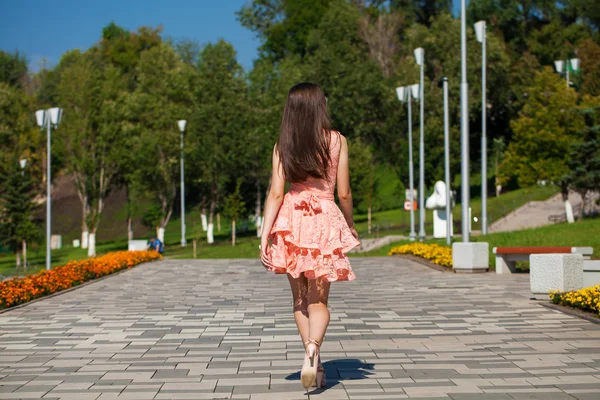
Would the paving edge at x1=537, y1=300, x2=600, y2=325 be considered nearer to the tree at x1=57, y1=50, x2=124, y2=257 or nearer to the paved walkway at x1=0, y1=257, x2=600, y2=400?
the paved walkway at x1=0, y1=257, x2=600, y2=400

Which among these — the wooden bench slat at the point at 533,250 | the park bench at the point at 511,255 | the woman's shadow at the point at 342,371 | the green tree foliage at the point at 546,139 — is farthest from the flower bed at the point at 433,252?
the green tree foliage at the point at 546,139

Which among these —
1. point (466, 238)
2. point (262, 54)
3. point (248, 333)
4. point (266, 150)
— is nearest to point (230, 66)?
point (266, 150)

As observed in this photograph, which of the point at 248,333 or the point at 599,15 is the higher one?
→ the point at 599,15

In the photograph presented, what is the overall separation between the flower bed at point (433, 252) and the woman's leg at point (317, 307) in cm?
1545

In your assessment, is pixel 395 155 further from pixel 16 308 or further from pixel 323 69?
pixel 16 308

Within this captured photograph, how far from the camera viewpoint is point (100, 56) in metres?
80.0

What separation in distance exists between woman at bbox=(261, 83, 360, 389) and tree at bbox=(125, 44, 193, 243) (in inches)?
1952

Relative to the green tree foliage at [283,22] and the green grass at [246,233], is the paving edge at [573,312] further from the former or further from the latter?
the green tree foliage at [283,22]

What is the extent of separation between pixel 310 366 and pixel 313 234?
0.91 m

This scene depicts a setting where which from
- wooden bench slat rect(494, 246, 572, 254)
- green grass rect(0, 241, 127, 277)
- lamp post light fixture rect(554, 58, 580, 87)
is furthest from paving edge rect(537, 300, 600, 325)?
green grass rect(0, 241, 127, 277)

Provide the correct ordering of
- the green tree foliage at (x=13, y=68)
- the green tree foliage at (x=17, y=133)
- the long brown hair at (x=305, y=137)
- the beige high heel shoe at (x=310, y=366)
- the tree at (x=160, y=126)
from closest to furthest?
1. the beige high heel shoe at (x=310, y=366)
2. the long brown hair at (x=305, y=137)
3. the tree at (x=160, y=126)
4. the green tree foliage at (x=17, y=133)
5. the green tree foliage at (x=13, y=68)

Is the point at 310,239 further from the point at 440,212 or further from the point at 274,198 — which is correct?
the point at 440,212

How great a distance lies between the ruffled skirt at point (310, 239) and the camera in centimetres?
635

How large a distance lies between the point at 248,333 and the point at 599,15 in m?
60.4
